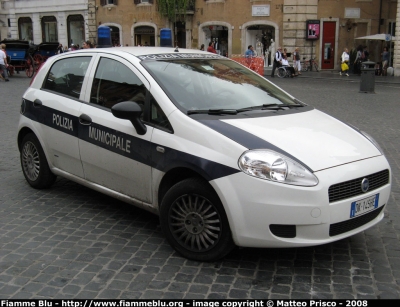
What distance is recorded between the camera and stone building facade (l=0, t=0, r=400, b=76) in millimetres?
32219

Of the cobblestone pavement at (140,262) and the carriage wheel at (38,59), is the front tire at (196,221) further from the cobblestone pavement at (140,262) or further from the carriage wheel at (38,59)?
the carriage wheel at (38,59)

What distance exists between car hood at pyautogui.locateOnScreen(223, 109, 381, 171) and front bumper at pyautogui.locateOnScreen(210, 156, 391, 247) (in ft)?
0.40

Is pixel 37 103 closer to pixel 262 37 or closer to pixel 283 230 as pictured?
pixel 283 230

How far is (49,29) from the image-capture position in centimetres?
4294

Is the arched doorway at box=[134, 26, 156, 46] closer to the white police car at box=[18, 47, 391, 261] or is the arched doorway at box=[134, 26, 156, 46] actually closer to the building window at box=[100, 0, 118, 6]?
the building window at box=[100, 0, 118, 6]

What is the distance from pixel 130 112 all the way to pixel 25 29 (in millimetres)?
44011

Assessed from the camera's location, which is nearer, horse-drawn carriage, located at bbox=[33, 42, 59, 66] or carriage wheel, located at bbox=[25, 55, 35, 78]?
carriage wheel, located at bbox=[25, 55, 35, 78]

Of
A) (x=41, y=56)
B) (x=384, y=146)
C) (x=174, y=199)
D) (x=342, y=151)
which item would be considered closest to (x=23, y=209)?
(x=174, y=199)

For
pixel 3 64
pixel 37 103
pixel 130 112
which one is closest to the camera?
pixel 130 112

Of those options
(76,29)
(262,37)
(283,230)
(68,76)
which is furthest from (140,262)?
(76,29)

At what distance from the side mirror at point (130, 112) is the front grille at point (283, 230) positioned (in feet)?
4.63

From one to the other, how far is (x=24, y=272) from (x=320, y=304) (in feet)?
7.15

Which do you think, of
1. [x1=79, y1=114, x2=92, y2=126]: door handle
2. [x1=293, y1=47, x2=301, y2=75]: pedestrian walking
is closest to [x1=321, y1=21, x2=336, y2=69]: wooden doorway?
[x1=293, y1=47, x2=301, y2=75]: pedestrian walking

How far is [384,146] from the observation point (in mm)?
8961
